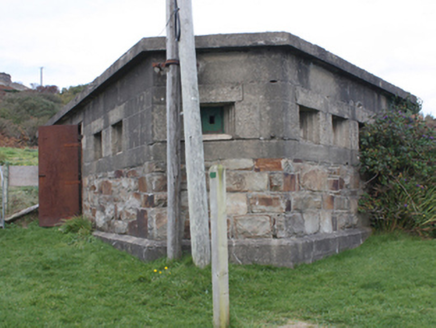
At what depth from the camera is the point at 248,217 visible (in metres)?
5.93

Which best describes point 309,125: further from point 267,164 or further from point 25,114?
point 25,114

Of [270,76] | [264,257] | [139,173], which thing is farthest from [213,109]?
[264,257]

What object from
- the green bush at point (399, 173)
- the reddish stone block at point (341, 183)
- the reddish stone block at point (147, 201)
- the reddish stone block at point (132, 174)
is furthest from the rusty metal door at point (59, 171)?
the green bush at point (399, 173)

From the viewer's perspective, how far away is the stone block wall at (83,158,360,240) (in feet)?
19.5

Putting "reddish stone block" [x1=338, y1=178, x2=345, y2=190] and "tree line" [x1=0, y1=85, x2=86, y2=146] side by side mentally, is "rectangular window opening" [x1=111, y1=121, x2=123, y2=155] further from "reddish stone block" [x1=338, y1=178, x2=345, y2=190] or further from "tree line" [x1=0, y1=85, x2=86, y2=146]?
"tree line" [x1=0, y1=85, x2=86, y2=146]

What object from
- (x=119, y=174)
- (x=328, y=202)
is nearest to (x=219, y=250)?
(x=328, y=202)

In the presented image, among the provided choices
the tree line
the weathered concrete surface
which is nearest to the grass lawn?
the weathered concrete surface

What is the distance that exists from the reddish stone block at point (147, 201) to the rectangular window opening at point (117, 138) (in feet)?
5.50

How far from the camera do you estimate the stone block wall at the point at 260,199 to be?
5938 millimetres

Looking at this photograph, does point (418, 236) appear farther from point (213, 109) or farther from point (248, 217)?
point (213, 109)

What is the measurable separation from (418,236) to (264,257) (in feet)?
10.0

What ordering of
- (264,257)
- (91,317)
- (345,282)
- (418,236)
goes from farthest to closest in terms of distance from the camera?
(418,236) < (264,257) < (345,282) < (91,317)

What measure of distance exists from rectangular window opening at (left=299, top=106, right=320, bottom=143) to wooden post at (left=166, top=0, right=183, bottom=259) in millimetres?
2078

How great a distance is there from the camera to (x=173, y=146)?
18.8 ft
